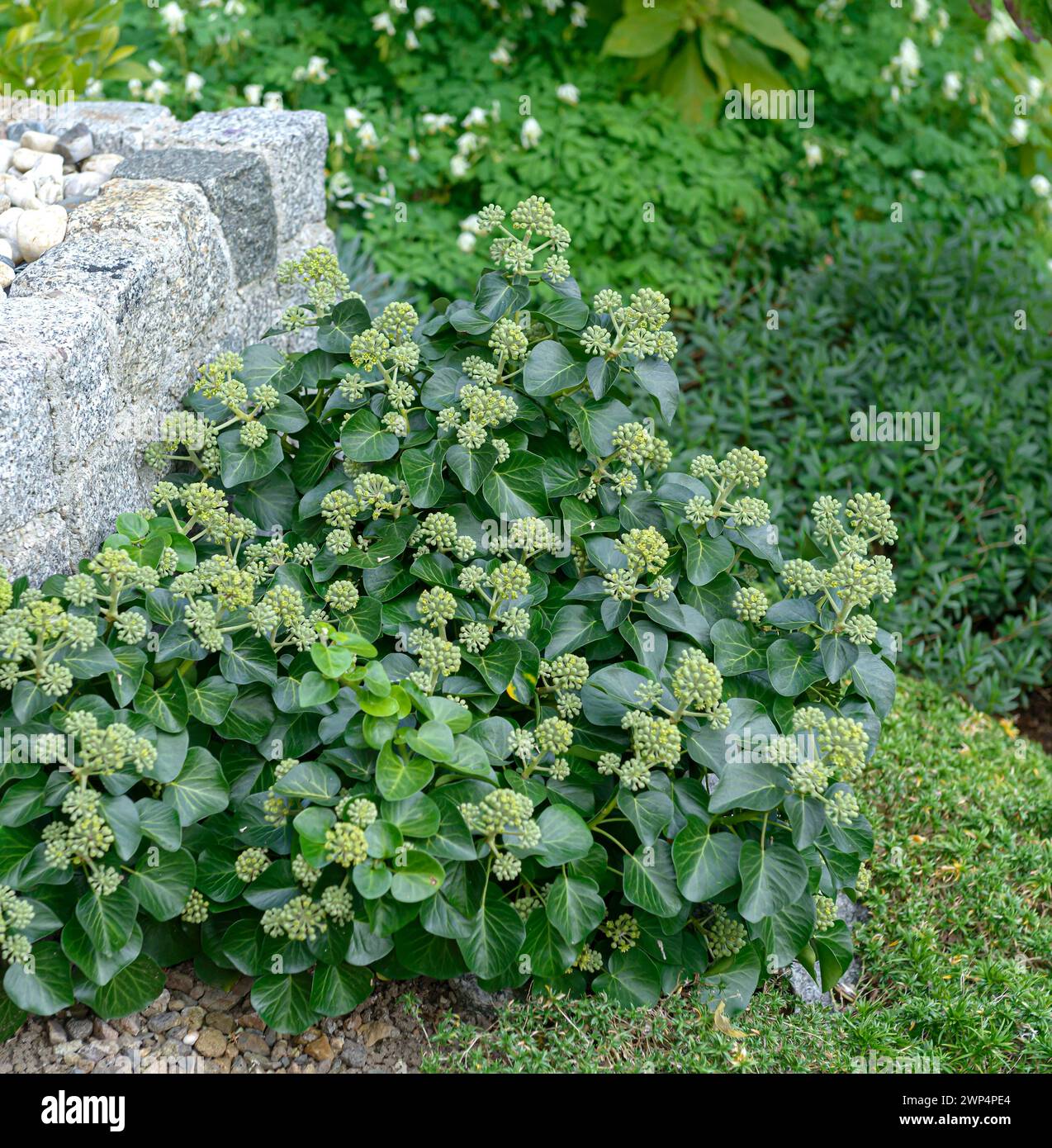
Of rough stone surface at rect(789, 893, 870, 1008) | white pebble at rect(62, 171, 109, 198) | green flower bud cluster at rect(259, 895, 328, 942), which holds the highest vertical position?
white pebble at rect(62, 171, 109, 198)

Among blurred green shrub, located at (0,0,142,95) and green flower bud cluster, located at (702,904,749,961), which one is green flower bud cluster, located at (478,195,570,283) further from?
blurred green shrub, located at (0,0,142,95)

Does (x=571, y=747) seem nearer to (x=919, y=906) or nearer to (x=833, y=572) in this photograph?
(x=833, y=572)

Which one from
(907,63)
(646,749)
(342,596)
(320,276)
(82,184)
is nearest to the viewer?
(646,749)

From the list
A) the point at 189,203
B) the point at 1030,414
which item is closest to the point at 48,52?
the point at 189,203

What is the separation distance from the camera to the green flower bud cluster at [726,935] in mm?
2465

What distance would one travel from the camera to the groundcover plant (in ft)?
7.19

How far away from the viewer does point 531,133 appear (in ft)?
16.7

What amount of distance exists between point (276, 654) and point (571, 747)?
0.68m

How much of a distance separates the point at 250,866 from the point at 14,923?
435 millimetres

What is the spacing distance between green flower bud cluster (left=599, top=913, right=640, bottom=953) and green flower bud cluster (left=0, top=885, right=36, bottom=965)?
3.80 feet

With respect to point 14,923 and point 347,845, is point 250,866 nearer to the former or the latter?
point 347,845

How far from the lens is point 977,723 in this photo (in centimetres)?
396

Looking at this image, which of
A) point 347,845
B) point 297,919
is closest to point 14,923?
point 297,919

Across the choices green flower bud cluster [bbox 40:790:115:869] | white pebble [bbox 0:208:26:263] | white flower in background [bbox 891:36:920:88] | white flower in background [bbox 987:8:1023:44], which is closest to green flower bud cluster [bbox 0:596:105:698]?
green flower bud cluster [bbox 40:790:115:869]
